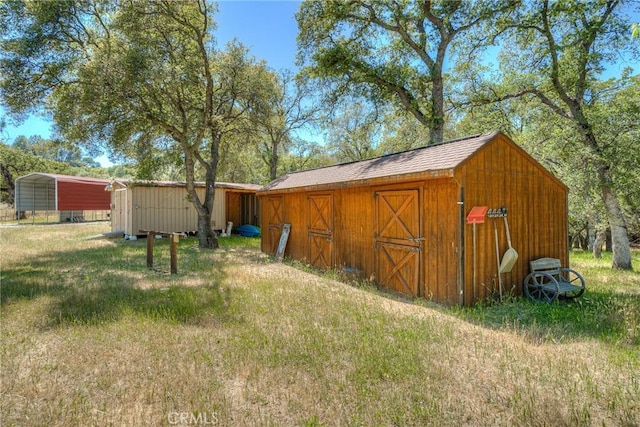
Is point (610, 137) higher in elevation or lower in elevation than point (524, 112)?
lower

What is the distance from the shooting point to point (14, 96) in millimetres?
10359

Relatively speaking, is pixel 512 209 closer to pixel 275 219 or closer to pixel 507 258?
pixel 507 258

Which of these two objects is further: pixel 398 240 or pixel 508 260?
pixel 398 240

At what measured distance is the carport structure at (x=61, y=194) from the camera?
22797 millimetres

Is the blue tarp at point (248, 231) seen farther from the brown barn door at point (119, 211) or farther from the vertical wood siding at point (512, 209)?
the vertical wood siding at point (512, 209)

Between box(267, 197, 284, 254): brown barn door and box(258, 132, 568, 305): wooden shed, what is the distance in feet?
11.0

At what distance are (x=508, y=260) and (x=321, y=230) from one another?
4.62 meters

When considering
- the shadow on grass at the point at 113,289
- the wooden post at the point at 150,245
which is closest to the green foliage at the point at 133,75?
the wooden post at the point at 150,245

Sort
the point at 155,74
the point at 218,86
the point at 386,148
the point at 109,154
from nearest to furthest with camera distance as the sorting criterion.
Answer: the point at 155,74 < the point at 109,154 < the point at 218,86 < the point at 386,148

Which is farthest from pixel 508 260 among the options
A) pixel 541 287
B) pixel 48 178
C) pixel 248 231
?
pixel 48 178

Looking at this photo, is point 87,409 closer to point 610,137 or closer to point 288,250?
point 288,250

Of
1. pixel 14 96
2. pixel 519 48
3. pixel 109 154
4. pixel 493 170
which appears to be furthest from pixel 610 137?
pixel 14 96

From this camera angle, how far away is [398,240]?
6.52 meters

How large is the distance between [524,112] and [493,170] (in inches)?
398
